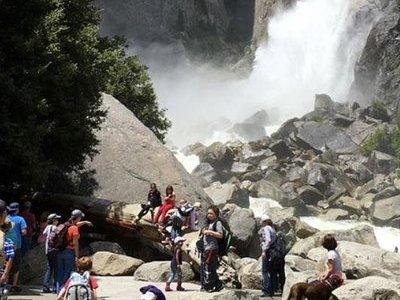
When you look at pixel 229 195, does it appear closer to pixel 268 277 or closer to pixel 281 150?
pixel 281 150

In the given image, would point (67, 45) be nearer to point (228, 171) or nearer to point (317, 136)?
point (228, 171)

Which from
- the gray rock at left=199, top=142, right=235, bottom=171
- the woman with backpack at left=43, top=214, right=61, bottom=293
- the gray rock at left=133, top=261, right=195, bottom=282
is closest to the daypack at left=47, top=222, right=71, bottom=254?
the woman with backpack at left=43, top=214, right=61, bottom=293

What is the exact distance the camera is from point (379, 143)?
51219mm

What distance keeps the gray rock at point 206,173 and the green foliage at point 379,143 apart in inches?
593

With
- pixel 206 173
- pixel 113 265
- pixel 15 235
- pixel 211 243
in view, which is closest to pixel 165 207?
pixel 113 265

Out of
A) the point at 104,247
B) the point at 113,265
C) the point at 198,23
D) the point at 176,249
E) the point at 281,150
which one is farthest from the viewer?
the point at 198,23

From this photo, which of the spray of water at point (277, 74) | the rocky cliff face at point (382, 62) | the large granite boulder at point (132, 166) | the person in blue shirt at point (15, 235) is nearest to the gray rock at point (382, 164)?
the rocky cliff face at point (382, 62)

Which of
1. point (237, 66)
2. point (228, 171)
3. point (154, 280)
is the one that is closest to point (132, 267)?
point (154, 280)

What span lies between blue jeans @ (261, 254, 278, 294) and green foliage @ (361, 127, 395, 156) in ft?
138

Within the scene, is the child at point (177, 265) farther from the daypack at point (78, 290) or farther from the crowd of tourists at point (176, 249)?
the daypack at point (78, 290)

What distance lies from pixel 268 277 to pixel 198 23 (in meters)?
81.6

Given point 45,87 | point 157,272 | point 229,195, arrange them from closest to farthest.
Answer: point 157,272, point 45,87, point 229,195

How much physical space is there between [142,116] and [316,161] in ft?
74.9

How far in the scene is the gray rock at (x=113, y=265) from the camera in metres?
14.0
